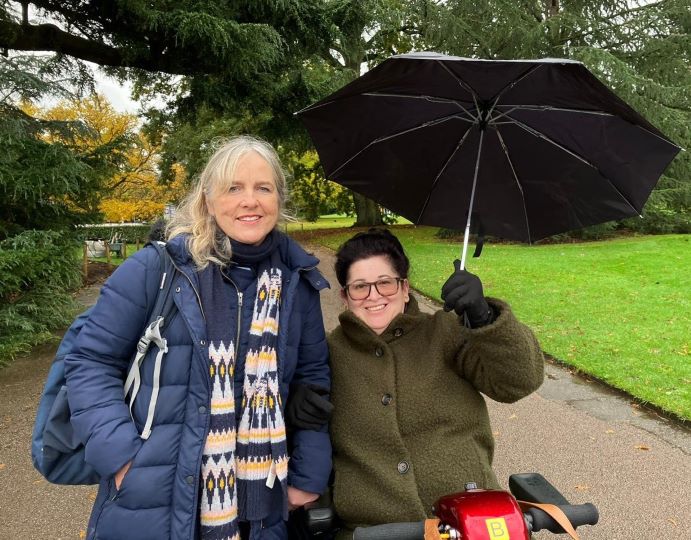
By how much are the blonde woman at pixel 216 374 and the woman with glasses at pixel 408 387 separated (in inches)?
5.0

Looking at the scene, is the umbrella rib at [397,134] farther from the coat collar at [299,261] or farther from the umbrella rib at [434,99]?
the coat collar at [299,261]

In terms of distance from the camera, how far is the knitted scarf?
6.09 ft

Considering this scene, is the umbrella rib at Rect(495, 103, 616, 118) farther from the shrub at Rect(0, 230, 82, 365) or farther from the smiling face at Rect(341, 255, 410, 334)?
the shrub at Rect(0, 230, 82, 365)

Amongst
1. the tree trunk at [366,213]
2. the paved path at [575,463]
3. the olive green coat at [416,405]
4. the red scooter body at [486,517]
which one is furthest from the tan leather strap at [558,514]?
the tree trunk at [366,213]

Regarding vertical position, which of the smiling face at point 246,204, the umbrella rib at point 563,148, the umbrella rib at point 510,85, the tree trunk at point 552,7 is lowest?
the smiling face at point 246,204

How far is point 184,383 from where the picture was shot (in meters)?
1.80

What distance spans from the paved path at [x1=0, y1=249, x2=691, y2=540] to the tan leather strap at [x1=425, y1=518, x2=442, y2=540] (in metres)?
2.23

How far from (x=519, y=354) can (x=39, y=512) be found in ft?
10.9

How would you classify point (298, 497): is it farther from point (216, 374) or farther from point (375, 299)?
point (375, 299)

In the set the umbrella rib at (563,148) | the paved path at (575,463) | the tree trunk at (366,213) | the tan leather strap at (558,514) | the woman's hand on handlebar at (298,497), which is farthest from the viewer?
the tree trunk at (366,213)

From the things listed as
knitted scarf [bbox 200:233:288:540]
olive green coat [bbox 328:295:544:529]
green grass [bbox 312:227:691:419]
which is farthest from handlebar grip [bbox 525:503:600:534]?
green grass [bbox 312:227:691:419]

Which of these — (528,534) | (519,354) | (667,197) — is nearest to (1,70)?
(519,354)

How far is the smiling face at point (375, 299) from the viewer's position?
2.25 meters

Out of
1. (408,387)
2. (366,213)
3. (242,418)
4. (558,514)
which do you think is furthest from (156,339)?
(366,213)
